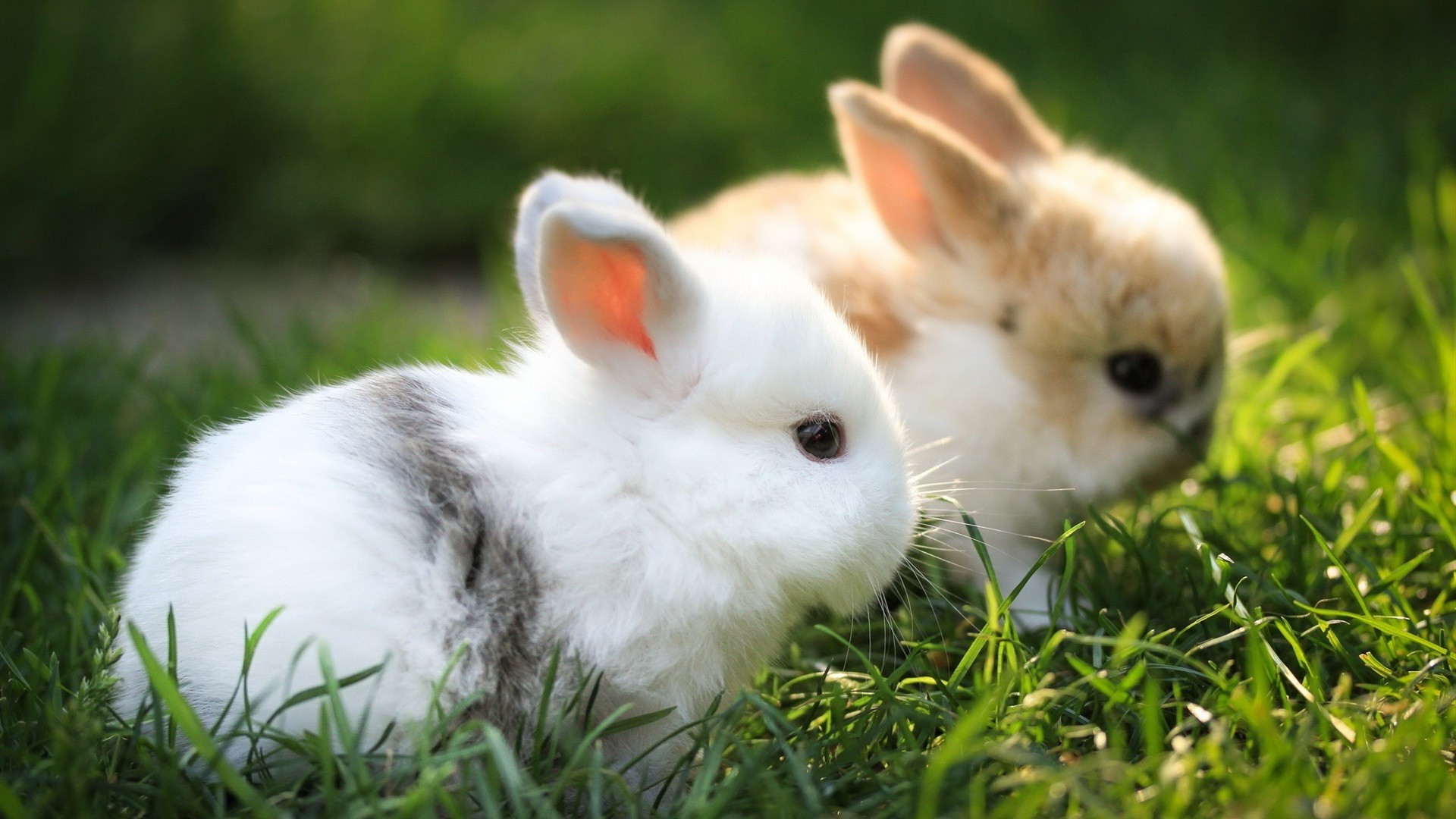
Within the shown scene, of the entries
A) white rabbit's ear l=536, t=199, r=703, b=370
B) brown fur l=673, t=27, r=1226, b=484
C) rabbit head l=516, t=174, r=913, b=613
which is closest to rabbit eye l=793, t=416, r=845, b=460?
rabbit head l=516, t=174, r=913, b=613

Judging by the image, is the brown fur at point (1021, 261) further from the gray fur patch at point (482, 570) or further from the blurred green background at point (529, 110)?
the blurred green background at point (529, 110)

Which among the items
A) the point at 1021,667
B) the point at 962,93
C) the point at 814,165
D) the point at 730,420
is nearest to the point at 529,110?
the point at 814,165

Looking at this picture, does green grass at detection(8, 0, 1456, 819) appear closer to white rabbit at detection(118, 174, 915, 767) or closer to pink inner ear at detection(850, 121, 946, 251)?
white rabbit at detection(118, 174, 915, 767)

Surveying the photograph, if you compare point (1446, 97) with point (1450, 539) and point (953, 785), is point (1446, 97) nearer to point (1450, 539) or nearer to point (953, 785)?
point (1450, 539)

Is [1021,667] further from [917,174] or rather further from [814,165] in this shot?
[814,165]

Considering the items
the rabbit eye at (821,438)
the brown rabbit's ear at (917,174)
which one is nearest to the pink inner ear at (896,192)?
the brown rabbit's ear at (917,174)

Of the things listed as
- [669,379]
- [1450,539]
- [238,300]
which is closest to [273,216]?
[238,300]
